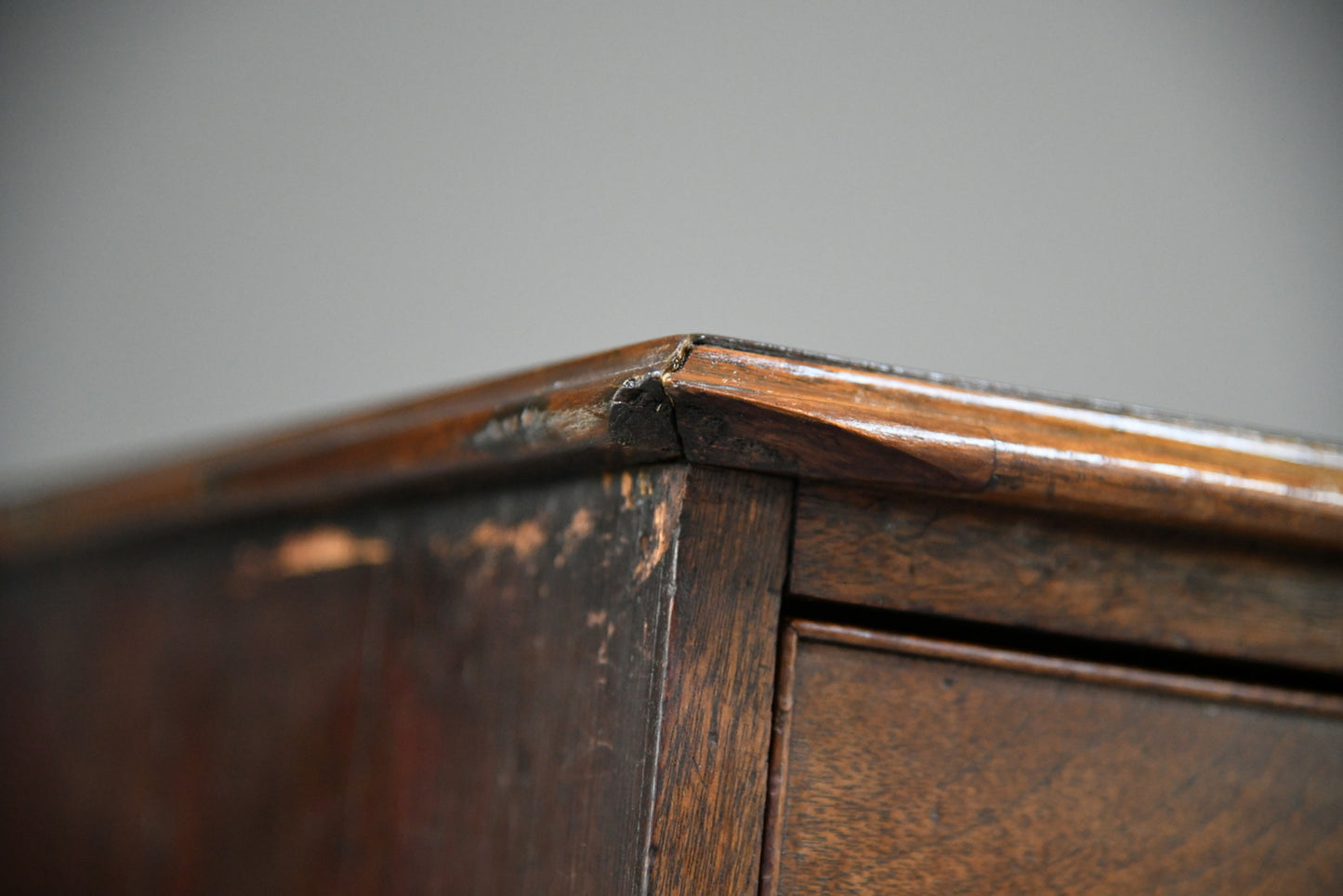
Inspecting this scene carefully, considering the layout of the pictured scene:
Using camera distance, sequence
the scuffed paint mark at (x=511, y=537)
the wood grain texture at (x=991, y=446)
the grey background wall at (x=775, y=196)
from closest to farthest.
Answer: the wood grain texture at (x=991, y=446), the scuffed paint mark at (x=511, y=537), the grey background wall at (x=775, y=196)

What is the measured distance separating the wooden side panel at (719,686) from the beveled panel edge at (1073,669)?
0.06 feet

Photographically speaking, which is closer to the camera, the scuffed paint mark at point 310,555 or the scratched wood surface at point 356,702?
the scratched wood surface at point 356,702

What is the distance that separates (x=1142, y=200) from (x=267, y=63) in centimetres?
133

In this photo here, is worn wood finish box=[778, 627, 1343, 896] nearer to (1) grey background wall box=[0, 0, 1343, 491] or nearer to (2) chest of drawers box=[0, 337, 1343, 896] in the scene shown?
(2) chest of drawers box=[0, 337, 1343, 896]

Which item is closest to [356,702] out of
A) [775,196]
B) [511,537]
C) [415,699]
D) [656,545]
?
[415,699]

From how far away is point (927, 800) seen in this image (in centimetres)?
33

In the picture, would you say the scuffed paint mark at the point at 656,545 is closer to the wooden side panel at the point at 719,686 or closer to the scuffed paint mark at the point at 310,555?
the wooden side panel at the point at 719,686

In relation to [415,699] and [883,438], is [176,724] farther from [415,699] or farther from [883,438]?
[883,438]

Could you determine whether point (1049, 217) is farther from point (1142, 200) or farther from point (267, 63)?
point (267, 63)

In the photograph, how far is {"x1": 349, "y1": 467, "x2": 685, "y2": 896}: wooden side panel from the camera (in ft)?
1.05

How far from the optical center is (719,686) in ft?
1.00

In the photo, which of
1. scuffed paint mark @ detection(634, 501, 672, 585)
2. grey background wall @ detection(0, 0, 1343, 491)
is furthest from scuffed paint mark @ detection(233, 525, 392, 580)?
grey background wall @ detection(0, 0, 1343, 491)

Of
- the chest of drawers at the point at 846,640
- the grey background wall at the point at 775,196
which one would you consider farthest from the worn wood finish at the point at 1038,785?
the grey background wall at the point at 775,196

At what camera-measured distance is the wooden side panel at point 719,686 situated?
0.98 ft
